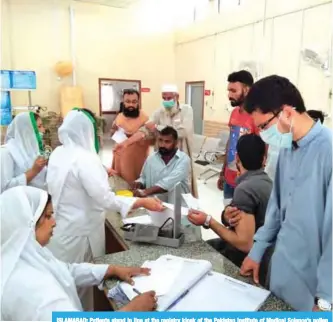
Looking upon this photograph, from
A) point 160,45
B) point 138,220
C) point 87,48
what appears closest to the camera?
point 138,220

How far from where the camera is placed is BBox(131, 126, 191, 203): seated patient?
8.05 ft

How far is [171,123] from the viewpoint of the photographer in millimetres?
2971

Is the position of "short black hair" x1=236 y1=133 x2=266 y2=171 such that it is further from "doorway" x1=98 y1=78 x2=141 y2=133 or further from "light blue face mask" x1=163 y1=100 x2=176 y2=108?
"doorway" x1=98 y1=78 x2=141 y2=133

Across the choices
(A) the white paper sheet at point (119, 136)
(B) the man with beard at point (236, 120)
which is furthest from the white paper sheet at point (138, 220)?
(A) the white paper sheet at point (119, 136)

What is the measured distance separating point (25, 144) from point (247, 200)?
1613mm

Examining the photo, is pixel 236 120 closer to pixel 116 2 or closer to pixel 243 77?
pixel 243 77

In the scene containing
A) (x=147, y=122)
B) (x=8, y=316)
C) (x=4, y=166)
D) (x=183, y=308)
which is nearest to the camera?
(x=8, y=316)

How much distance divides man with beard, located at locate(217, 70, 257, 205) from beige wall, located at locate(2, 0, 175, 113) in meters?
4.68

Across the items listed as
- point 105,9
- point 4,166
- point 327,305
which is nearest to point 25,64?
point 105,9

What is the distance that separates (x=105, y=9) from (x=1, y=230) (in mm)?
6524

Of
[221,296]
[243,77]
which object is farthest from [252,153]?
[243,77]

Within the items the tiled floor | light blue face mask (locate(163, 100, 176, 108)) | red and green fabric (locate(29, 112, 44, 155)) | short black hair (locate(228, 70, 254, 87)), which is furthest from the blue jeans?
red and green fabric (locate(29, 112, 44, 155))

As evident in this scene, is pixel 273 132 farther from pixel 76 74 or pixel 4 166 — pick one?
pixel 76 74

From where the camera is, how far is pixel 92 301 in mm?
1842
